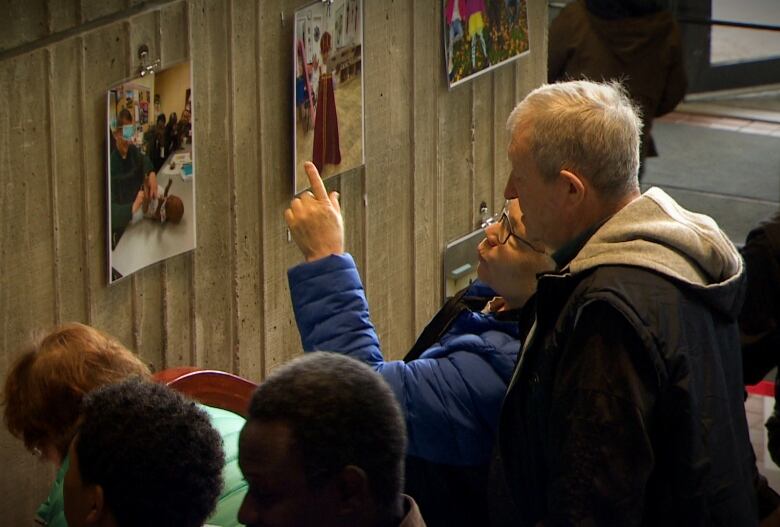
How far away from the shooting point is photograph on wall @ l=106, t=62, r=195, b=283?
10.5 feet

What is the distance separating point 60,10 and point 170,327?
2.96 ft

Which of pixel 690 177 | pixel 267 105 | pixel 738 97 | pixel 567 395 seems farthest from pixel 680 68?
pixel 567 395

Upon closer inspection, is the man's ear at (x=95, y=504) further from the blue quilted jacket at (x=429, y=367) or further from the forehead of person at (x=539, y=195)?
the forehead of person at (x=539, y=195)

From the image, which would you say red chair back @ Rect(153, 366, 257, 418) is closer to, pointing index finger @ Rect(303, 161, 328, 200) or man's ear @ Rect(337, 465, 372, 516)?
pointing index finger @ Rect(303, 161, 328, 200)

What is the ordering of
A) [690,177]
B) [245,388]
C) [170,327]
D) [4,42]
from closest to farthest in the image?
[4,42], [245,388], [170,327], [690,177]

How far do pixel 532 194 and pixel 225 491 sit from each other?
0.86 meters

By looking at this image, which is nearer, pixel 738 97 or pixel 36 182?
pixel 36 182

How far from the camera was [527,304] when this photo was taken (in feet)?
8.47

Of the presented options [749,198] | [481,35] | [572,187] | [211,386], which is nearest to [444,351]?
[572,187]

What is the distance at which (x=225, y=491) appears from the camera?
275 centimetres

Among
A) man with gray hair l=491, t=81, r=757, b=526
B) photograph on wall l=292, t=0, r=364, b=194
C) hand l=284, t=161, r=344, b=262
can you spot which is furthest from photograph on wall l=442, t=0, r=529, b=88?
man with gray hair l=491, t=81, r=757, b=526

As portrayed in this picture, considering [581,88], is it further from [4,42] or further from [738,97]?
[738,97]

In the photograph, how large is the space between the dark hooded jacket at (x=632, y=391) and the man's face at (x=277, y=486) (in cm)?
55

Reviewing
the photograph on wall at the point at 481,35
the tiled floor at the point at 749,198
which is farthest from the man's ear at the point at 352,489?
the tiled floor at the point at 749,198
